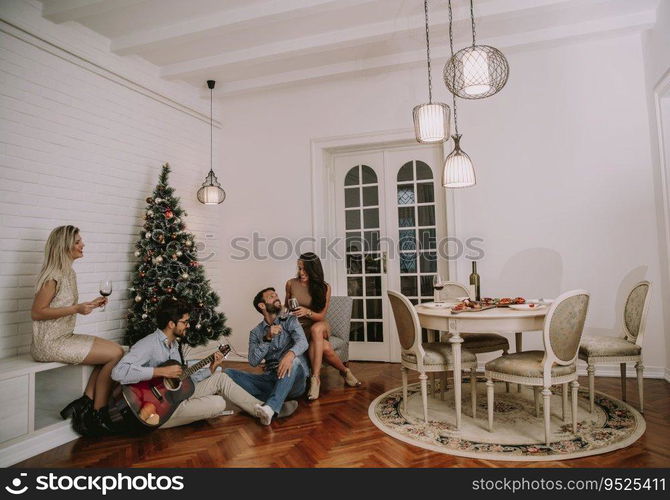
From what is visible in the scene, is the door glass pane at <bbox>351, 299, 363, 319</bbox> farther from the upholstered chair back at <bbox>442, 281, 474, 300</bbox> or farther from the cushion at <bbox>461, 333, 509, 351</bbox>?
the cushion at <bbox>461, 333, 509, 351</bbox>

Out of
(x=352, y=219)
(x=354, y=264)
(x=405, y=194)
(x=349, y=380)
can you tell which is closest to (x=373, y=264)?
(x=354, y=264)

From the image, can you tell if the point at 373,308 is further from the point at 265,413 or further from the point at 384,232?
the point at 265,413

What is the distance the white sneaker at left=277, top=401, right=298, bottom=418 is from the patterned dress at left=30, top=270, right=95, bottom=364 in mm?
1382

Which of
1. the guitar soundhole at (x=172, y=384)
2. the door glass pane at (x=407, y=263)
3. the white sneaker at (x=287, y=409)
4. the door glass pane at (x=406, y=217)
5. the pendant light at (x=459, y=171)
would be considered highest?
the pendant light at (x=459, y=171)

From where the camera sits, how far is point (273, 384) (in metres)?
3.42

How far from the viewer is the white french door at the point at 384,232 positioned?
4.96 meters

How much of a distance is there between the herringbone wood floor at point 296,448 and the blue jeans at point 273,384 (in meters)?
0.16

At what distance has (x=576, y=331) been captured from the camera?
269 centimetres

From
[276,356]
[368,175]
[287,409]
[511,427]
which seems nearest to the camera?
[511,427]

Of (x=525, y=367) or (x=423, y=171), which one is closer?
(x=525, y=367)

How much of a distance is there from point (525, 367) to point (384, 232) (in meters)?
2.68

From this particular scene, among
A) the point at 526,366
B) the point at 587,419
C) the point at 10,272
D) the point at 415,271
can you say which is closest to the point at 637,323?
the point at 587,419

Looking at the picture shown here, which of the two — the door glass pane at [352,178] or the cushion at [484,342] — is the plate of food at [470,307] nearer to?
the cushion at [484,342]

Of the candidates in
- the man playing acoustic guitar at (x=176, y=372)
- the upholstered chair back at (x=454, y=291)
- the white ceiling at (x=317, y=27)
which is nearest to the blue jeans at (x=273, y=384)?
the man playing acoustic guitar at (x=176, y=372)
